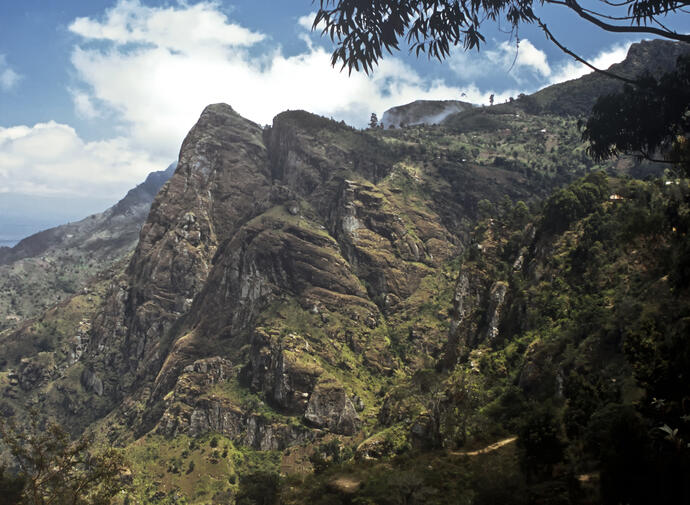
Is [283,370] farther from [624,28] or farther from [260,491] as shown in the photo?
[624,28]

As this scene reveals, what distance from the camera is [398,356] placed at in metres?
147

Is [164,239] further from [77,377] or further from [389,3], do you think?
[389,3]

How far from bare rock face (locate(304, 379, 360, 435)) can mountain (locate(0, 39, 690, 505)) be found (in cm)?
56

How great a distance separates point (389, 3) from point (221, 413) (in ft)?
420

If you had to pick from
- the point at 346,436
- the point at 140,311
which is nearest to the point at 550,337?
the point at 346,436

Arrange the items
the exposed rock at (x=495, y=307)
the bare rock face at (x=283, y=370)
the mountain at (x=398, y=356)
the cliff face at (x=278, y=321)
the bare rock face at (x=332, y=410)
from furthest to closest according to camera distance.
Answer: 1. the cliff face at (x=278, y=321)
2. the bare rock face at (x=283, y=370)
3. the bare rock face at (x=332, y=410)
4. the exposed rock at (x=495, y=307)
5. the mountain at (x=398, y=356)

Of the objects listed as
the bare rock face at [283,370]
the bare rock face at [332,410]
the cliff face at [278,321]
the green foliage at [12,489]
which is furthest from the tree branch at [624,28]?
the bare rock face at [283,370]

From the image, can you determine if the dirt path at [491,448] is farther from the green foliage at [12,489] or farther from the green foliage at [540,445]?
the green foliage at [12,489]

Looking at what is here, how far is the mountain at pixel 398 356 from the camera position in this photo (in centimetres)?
3042

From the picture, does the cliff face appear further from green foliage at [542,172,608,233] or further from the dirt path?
the dirt path

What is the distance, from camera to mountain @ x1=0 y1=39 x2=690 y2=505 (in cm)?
3042

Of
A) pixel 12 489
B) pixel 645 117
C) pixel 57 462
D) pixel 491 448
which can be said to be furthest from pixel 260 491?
pixel 645 117

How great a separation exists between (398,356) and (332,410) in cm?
3371

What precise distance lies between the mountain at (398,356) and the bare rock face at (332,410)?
0.56 m
